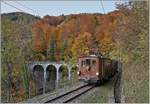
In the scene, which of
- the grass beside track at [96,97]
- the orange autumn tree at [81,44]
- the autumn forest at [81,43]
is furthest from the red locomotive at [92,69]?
the orange autumn tree at [81,44]

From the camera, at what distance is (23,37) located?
38.9m

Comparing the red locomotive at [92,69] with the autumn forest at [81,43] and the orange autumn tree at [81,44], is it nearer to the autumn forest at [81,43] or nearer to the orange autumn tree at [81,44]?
the autumn forest at [81,43]

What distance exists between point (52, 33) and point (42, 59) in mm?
6673

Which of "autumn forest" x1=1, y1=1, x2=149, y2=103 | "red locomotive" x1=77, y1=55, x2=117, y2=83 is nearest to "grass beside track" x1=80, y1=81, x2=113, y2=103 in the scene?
"autumn forest" x1=1, y1=1, x2=149, y2=103

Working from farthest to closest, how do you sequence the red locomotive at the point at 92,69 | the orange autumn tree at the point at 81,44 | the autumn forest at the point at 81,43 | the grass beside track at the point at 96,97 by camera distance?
1. the orange autumn tree at the point at 81,44
2. the red locomotive at the point at 92,69
3. the grass beside track at the point at 96,97
4. the autumn forest at the point at 81,43

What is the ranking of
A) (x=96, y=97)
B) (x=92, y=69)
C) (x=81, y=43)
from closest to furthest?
1. (x=96, y=97)
2. (x=92, y=69)
3. (x=81, y=43)

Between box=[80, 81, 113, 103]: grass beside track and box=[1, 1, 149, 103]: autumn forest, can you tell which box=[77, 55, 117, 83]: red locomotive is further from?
box=[80, 81, 113, 103]: grass beside track

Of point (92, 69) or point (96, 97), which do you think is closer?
point (96, 97)

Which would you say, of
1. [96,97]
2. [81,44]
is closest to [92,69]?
[96,97]

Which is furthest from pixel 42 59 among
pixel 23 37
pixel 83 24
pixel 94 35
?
pixel 23 37

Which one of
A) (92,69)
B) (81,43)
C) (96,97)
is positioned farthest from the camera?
(81,43)

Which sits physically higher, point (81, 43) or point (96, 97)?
point (81, 43)

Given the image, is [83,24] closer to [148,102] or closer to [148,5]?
[148,5]

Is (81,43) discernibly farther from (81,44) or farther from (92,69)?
(92,69)
